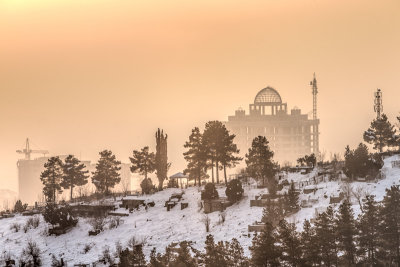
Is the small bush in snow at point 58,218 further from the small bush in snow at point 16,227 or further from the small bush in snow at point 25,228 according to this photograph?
the small bush in snow at point 16,227

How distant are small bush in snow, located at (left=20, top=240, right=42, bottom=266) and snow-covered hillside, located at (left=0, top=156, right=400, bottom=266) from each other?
2.74 ft

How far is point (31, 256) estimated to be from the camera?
75.1 metres

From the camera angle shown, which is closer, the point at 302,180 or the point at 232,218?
the point at 232,218

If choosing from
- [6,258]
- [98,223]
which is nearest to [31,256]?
[6,258]

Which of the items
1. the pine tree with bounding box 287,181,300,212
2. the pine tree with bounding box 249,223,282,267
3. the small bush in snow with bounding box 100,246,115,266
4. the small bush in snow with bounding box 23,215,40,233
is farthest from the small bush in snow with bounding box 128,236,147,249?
the pine tree with bounding box 249,223,282,267

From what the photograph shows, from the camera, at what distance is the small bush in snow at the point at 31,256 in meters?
72.6

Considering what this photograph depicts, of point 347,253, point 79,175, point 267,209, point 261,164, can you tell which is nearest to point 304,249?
point 347,253

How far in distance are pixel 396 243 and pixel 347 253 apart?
3.78 m

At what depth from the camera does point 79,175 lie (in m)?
103

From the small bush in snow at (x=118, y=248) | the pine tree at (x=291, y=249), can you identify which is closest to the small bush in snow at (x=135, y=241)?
the small bush in snow at (x=118, y=248)

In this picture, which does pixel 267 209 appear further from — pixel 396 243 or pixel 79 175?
pixel 79 175

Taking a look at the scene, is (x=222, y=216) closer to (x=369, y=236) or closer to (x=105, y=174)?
(x=369, y=236)

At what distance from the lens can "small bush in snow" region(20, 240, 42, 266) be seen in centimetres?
7262

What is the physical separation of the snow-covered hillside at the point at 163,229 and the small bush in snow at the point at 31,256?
0.83 metres
